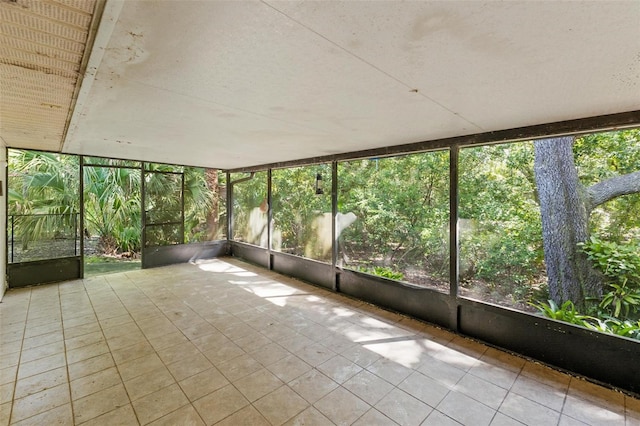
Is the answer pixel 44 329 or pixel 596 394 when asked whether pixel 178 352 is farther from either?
pixel 596 394

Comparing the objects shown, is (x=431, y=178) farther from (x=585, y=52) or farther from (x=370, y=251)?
(x=585, y=52)

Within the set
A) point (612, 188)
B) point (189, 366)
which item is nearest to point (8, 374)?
point (189, 366)

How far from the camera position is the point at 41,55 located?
4.72 feet

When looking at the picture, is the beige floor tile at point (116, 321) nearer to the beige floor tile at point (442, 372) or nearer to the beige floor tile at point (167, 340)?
the beige floor tile at point (167, 340)

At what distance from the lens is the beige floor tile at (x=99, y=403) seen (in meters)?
1.86

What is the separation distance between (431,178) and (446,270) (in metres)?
1.52

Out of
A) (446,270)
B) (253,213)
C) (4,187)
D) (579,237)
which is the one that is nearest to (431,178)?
(446,270)

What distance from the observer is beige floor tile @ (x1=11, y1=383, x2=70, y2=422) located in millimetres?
1874

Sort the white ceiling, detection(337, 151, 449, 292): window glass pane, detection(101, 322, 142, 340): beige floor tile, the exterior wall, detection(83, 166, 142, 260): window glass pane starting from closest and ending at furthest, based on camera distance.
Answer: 1. the white ceiling
2. detection(101, 322, 142, 340): beige floor tile
3. the exterior wall
4. detection(337, 151, 449, 292): window glass pane
5. detection(83, 166, 142, 260): window glass pane

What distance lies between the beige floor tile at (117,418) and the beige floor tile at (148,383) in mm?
121

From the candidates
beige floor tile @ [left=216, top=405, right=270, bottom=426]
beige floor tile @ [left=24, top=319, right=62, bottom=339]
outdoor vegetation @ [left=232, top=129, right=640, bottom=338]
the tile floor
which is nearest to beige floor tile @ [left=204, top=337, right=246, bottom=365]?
the tile floor

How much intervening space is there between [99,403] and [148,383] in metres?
0.30

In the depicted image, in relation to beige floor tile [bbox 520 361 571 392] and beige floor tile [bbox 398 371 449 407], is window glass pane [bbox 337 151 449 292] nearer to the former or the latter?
beige floor tile [bbox 520 361 571 392]

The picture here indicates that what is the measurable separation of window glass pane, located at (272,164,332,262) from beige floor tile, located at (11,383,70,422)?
3.34 metres
